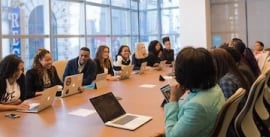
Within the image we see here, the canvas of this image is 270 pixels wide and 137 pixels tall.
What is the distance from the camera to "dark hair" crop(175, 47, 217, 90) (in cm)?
150

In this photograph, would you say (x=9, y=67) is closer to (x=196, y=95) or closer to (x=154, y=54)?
(x=196, y=95)

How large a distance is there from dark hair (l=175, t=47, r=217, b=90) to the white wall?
6.99 metres

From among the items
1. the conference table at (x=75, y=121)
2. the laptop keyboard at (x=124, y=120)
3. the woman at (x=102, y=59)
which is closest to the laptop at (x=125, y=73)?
the woman at (x=102, y=59)

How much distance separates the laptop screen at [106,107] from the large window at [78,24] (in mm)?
4195

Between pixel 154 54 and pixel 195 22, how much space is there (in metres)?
2.28

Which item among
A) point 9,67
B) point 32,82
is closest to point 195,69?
point 9,67

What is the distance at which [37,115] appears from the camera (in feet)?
7.83

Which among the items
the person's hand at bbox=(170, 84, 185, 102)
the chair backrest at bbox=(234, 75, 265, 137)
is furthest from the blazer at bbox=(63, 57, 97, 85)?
the person's hand at bbox=(170, 84, 185, 102)

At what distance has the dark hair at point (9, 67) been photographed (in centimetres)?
281

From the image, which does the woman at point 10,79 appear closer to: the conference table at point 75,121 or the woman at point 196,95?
the conference table at point 75,121

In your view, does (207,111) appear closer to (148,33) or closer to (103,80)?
(103,80)

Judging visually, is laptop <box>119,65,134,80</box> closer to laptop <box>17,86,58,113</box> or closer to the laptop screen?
laptop <box>17,86,58,113</box>

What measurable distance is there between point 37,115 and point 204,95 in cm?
139

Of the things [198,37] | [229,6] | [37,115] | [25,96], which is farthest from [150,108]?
[229,6]
